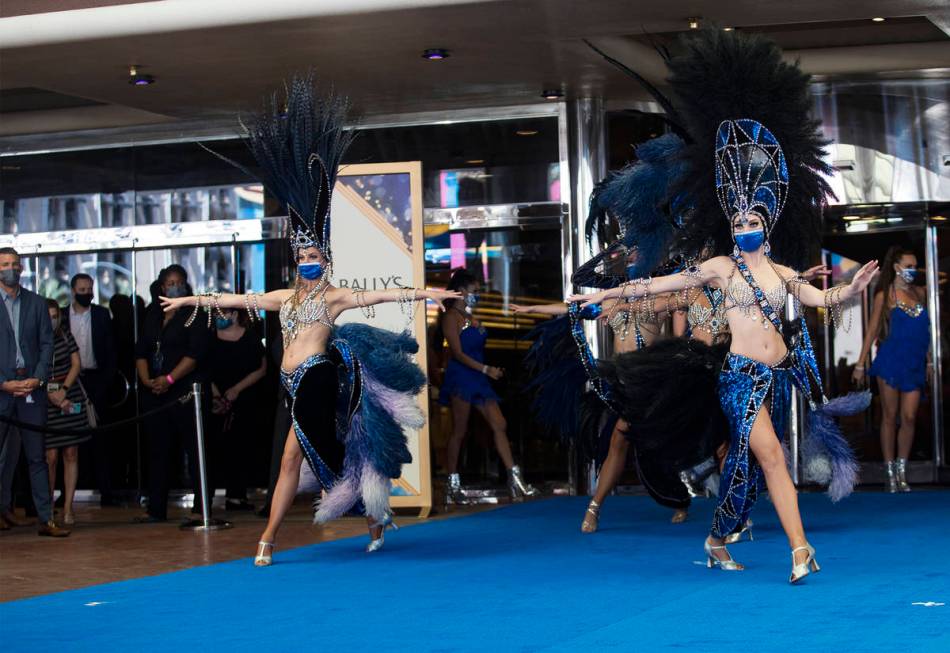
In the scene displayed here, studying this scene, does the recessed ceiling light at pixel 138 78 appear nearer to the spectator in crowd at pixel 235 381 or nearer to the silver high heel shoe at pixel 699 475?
the spectator in crowd at pixel 235 381

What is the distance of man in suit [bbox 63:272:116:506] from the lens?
1162cm

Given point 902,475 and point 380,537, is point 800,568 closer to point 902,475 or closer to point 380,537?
point 380,537

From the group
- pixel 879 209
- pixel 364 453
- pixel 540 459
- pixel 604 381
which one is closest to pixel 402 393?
pixel 364 453

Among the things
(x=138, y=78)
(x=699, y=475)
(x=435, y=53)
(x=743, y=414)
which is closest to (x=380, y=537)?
(x=699, y=475)

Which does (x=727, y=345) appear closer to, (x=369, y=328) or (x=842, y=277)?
(x=369, y=328)

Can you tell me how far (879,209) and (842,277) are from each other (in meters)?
0.69

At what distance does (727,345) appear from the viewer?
22.6ft

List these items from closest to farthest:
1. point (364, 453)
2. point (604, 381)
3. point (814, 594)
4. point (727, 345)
Result: point (814, 594) → point (727, 345) → point (364, 453) → point (604, 381)

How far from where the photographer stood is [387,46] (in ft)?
31.4

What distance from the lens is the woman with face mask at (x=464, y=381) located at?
10.9 metres

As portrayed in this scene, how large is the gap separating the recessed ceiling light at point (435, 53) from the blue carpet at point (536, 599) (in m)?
3.45

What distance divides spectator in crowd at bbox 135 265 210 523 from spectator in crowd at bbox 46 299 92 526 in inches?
19.6

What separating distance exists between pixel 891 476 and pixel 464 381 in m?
3.38

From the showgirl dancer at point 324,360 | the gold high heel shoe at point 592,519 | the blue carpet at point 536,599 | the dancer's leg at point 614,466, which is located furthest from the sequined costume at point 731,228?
the showgirl dancer at point 324,360
